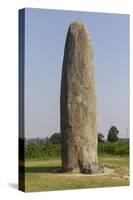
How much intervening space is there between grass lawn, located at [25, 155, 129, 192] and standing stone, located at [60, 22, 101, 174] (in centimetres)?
19

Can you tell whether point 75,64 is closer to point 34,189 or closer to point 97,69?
point 97,69

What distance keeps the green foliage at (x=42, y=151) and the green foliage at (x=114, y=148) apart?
37.8 inches

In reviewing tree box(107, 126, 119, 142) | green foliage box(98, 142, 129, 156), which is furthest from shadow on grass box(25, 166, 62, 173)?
tree box(107, 126, 119, 142)

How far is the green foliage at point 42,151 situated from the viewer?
14219 mm

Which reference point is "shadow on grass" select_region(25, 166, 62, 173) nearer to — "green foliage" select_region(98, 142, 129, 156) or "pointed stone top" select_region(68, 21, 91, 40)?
"green foliage" select_region(98, 142, 129, 156)

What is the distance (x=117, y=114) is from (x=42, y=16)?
2449mm

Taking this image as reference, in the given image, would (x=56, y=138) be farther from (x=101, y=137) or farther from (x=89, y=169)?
(x=101, y=137)

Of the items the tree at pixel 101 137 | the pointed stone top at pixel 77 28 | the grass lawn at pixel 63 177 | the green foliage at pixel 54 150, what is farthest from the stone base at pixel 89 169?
Answer: the pointed stone top at pixel 77 28

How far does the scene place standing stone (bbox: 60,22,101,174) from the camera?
14.6m

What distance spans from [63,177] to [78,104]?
1367 millimetres

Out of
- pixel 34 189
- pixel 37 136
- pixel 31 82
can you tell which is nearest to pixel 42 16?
pixel 31 82

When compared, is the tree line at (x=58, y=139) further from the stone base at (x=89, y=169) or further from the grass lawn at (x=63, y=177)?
the stone base at (x=89, y=169)

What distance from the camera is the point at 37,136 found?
47.0 feet

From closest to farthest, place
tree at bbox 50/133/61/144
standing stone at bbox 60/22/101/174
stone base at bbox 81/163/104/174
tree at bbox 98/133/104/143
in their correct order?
tree at bbox 50/133/61/144, standing stone at bbox 60/22/101/174, stone base at bbox 81/163/104/174, tree at bbox 98/133/104/143
